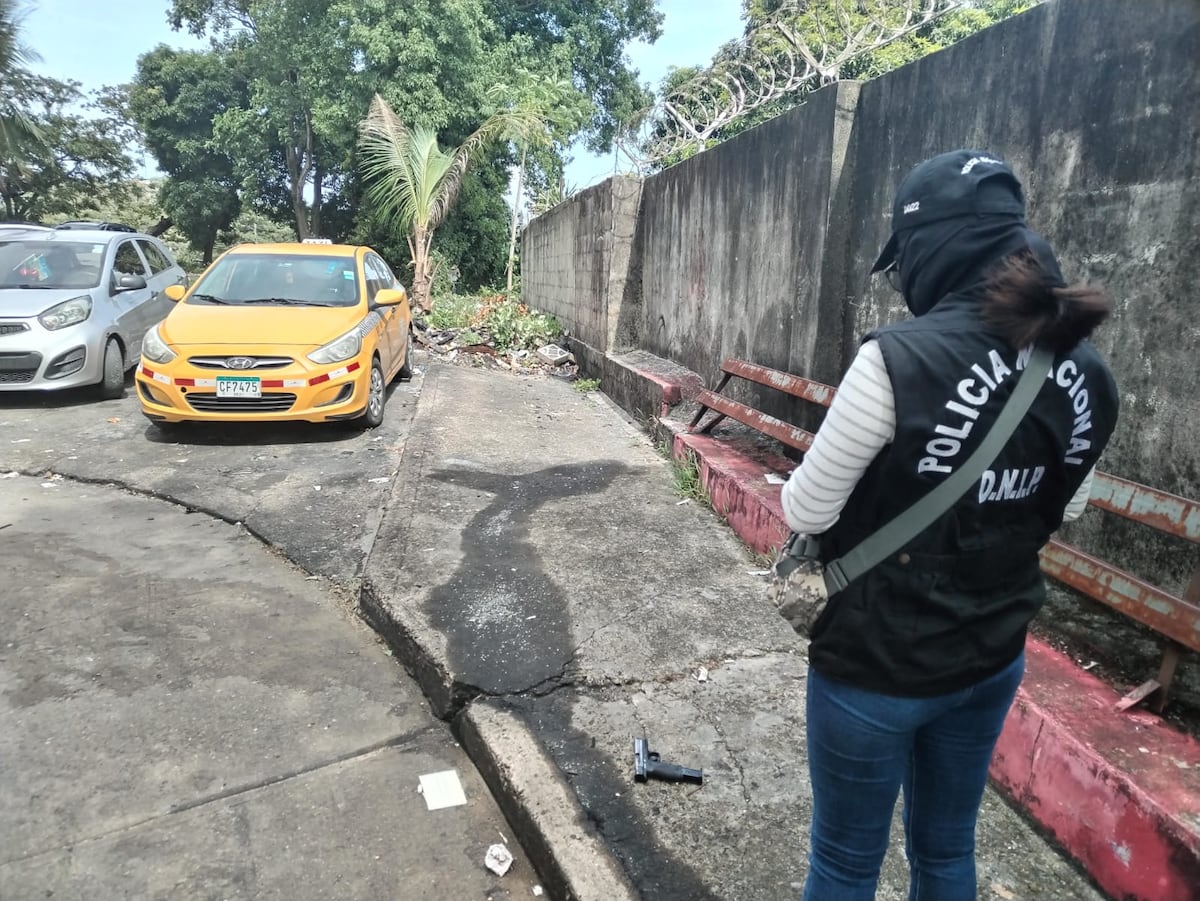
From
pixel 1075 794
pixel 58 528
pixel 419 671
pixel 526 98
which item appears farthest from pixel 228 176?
pixel 1075 794

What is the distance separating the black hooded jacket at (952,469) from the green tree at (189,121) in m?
28.3

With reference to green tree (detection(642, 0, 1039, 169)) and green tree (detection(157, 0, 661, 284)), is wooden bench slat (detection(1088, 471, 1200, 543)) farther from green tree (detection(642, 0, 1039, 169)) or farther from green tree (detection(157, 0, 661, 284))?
green tree (detection(157, 0, 661, 284))

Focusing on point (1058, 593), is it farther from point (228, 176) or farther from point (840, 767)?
point (228, 176)

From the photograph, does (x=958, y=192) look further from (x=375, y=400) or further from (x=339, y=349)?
(x=375, y=400)

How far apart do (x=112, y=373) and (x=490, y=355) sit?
486cm

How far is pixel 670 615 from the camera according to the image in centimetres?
368

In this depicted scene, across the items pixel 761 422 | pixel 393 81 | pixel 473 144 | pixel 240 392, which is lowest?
pixel 240 392

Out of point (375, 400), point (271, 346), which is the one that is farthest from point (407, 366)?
point (271, 346)

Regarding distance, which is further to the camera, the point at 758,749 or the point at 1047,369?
the point at 758,749

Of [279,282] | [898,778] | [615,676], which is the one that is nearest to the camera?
[898,778]

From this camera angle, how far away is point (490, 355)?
37.9 feet

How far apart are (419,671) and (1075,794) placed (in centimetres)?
228

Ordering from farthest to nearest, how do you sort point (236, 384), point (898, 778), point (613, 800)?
1. point (236, 384)
2. point (613, 800)
3. point (898, 778)

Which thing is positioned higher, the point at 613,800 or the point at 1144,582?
the point at 1144,582
